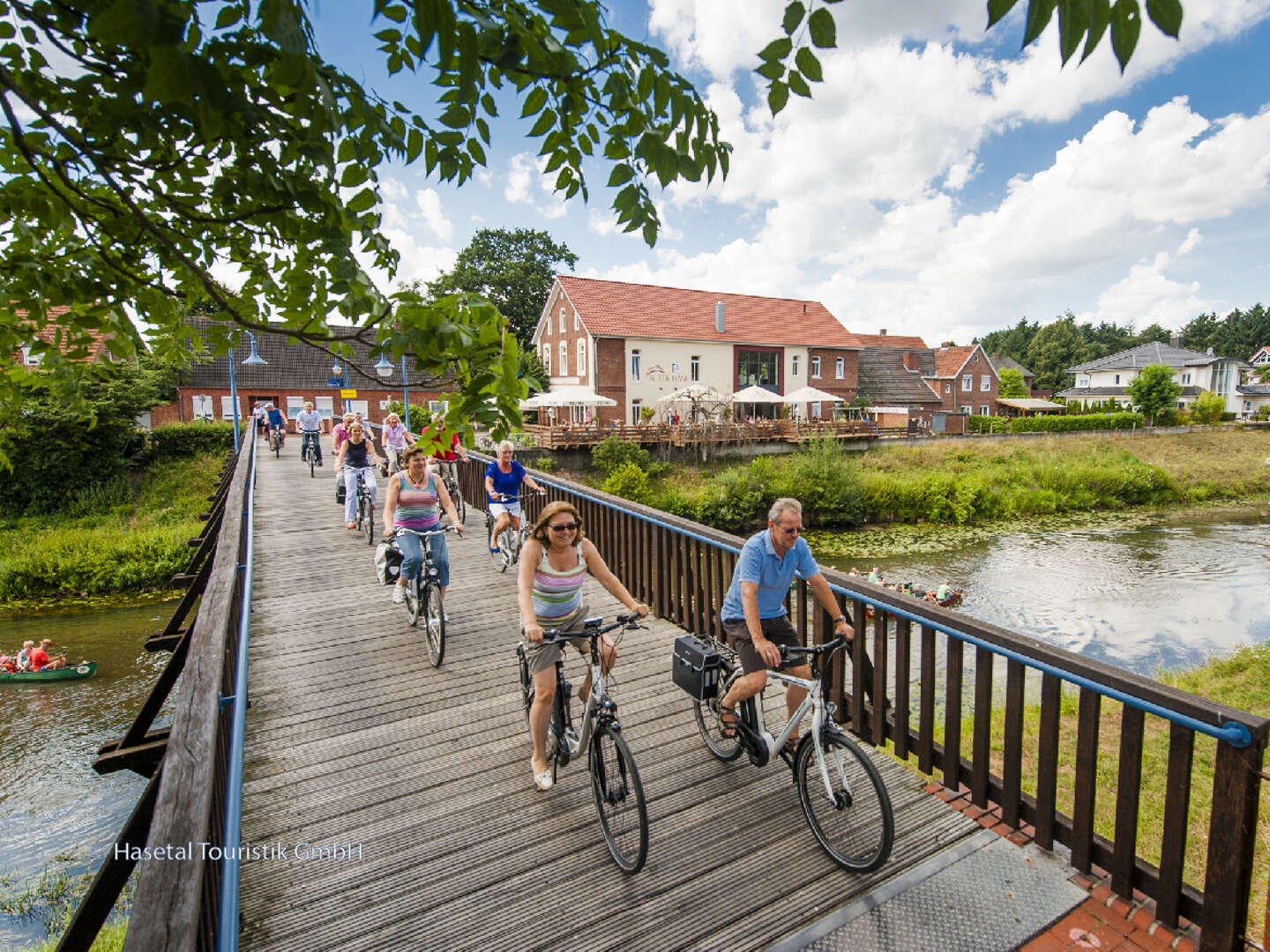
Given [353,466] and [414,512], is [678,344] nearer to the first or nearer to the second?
[353,466]

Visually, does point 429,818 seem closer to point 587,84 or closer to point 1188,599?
point 587,84

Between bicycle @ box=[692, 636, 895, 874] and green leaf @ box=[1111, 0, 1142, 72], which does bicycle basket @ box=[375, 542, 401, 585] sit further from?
green leaf @ box=[1111, 0, 1142, 72]

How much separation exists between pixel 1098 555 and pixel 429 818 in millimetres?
24234

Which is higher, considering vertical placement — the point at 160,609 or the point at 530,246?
the point at 530,246

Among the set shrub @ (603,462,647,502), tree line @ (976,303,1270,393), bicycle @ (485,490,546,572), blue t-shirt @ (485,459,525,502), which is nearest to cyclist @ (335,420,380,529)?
bicycle @ (485,490,546,572)

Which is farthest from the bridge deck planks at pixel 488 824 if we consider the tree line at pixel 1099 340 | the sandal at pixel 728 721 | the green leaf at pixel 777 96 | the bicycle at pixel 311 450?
the tree line at pixel 1099 340

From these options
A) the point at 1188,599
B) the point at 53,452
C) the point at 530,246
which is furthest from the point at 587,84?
the point at 530,246

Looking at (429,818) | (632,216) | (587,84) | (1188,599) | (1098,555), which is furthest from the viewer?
(1098,555)

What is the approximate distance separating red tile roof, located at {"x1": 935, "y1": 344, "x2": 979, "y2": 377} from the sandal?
5751 cm

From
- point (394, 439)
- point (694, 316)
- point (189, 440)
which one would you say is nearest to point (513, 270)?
point (694, 316)

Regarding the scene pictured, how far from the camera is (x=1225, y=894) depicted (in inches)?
102

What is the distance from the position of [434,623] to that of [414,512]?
1191 millimetres

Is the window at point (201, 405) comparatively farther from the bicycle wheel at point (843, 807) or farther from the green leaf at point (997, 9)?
the green leaf at point (997, 9)

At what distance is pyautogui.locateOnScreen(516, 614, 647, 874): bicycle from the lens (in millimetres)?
3191
